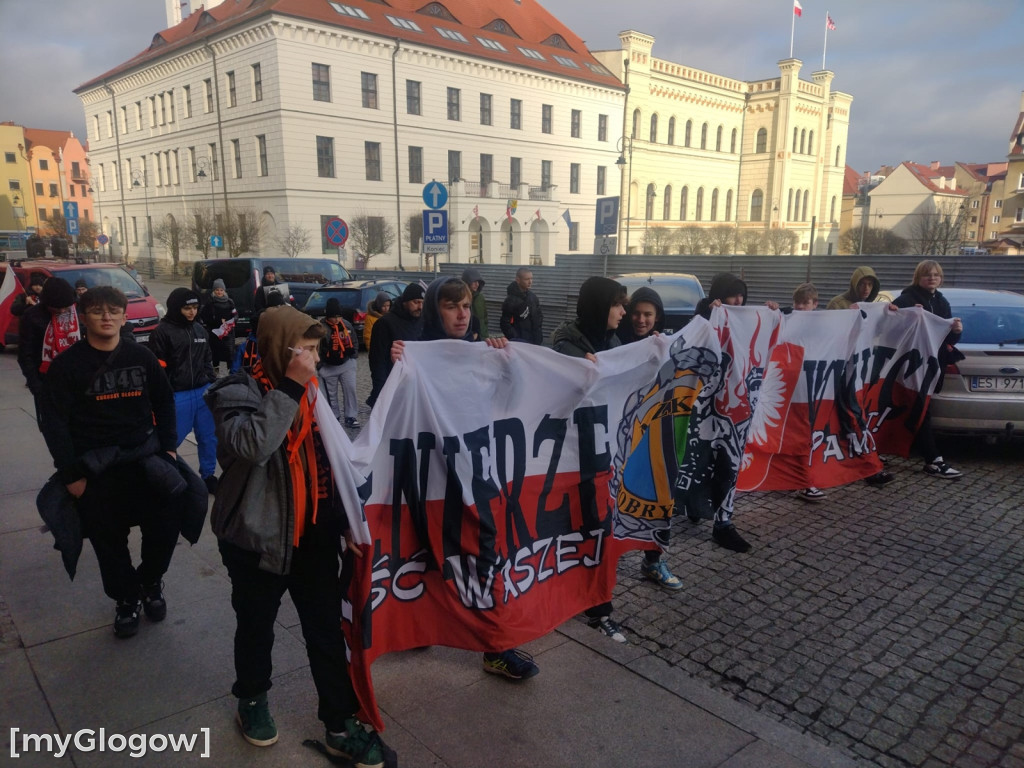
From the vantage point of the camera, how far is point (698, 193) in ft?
228

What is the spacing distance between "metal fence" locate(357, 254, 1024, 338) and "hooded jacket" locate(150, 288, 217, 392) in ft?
36.7

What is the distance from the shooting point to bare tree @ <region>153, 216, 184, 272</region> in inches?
1797

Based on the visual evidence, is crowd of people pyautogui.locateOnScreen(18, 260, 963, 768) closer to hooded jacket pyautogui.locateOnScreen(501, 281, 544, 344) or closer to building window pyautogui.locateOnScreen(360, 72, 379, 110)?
hooded jacket pyautogui.locateOnScreen(501, 281, 544, 344)

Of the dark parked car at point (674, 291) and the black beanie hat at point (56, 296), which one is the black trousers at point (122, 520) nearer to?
the black beanie hat at point (56, 296)

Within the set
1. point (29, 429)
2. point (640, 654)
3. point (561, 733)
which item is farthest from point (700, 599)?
point (29, 429)

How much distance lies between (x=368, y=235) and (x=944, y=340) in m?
40.1

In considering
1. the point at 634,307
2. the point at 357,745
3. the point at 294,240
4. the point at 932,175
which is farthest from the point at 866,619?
the point at 932,175

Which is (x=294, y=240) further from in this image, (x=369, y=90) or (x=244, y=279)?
(x=244, y=279)

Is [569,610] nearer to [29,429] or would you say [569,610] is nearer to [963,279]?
[29,429]

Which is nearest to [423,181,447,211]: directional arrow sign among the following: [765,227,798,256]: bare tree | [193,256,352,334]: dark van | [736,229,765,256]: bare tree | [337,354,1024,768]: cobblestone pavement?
[193,256,352,334]: dark van

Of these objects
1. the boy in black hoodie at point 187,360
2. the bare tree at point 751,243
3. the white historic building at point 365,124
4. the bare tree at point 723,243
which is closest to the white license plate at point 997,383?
the boy in black hoodie at point 187,360

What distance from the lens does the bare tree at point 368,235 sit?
43.5 metres

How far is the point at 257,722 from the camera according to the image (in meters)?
2.98

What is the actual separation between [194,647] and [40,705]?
2.32 ft
